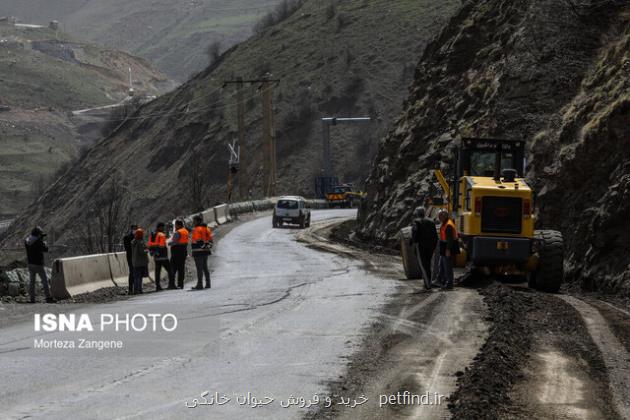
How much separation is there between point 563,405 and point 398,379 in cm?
218

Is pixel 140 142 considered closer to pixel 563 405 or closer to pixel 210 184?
pixel 210 184

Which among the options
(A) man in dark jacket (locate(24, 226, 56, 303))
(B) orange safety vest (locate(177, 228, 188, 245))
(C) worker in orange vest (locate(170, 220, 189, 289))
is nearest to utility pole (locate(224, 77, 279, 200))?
(C) worker in orange vest (locate(170, 220, 189, 289))

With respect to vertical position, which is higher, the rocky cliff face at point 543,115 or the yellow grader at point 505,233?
the rocky cliff face at point 543,115

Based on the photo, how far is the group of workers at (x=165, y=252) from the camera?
1060 inches

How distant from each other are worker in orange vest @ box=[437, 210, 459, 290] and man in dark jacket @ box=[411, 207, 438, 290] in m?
0.22

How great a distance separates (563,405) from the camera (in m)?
11.7

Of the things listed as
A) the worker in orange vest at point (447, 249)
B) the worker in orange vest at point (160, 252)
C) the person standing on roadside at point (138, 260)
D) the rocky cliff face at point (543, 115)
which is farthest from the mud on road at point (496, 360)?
the worker in orange vest at point (160, 252)

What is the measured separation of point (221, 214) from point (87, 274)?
3925cm

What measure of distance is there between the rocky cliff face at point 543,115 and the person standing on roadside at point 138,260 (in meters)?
7.30

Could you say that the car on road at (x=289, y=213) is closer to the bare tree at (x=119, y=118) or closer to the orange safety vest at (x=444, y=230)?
the orange safety vest at (x=444, y=230)

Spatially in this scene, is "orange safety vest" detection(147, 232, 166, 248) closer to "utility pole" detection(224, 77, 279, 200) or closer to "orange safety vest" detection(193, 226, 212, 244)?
"orange safety vest" detection(193, 226, 212, 244)

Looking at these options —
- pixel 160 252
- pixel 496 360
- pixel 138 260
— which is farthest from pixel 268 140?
pixel 496 360

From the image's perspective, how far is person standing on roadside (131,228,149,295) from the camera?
88.0 feet

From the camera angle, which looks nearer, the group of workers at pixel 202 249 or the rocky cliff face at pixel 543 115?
the group of workers at pixel 202 249
